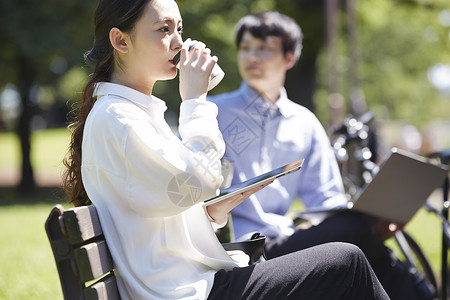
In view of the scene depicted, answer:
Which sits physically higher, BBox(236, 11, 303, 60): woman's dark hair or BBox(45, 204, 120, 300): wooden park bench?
BBox(236, 11, 303, 60): woman's dark hair

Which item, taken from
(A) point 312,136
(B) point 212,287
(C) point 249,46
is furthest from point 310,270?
(C) point 249,46

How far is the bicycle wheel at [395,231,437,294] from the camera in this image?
3.46 meters

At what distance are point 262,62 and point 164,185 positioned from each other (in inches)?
70.7

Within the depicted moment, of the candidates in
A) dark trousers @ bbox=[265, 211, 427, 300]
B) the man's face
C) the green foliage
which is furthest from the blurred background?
the green foliage

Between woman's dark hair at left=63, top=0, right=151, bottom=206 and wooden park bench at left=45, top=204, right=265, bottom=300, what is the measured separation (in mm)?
304

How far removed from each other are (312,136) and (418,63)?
3249 centimetres

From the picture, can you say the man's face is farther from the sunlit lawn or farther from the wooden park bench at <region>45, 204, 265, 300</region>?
the wooden park bench at <region>45, 204, 265, 300</region>

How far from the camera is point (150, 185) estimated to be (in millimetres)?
1692

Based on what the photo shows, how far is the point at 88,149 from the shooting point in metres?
1.80

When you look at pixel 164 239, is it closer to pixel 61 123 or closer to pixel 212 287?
pixel 212 287

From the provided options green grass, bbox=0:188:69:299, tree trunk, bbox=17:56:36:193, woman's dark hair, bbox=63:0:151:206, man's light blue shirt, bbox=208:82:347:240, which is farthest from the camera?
tree trunk, bbox=17:56:36:193

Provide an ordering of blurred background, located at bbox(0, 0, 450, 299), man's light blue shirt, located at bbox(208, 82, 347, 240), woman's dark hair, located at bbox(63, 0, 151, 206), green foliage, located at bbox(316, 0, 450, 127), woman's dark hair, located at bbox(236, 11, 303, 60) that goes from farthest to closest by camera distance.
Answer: green foliage, located at bbox(316, 0, 450, 127) < blurred background, located at bbox(0, 0, 450, 299) < woman's dark hair, located at bbox(236, 11, 303, 60) < man's light blue shirt, located at bbox(208, 82, 347, 240) < woman's dark hair, located at bbox(63, 0, 151, 206)

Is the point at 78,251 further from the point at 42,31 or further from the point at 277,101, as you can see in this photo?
the point at 42,31

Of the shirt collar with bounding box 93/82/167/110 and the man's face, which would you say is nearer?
the shirt collar with bounding box 93/82/167/110
